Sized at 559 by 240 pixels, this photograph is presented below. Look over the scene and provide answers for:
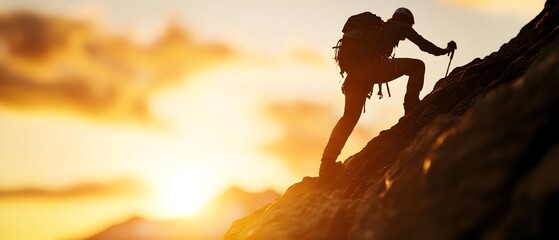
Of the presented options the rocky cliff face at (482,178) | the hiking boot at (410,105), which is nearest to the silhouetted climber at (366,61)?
the hiking boot at (410,105)

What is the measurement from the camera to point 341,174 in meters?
13.8

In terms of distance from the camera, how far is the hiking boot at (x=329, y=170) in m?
13.3

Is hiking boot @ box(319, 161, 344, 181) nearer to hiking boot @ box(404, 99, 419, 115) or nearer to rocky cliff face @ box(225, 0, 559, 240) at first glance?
hiking boot @ box(404, 99, 419, 115)

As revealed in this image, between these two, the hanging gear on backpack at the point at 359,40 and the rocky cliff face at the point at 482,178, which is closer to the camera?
the rocky cliff face at the point at 482,178

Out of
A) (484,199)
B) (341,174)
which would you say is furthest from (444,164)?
(341,174)

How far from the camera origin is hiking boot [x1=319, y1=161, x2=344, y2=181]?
1329cm

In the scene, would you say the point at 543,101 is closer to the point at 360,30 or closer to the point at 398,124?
the point at 360,30

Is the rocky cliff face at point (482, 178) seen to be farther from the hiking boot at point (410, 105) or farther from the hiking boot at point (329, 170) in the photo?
the hiking boot at point (410, 105)

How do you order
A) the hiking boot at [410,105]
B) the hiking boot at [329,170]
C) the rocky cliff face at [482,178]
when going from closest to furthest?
the rocky cliff face at [482,178], the hiking boot at [329,170], the hiking boot at [410,105]

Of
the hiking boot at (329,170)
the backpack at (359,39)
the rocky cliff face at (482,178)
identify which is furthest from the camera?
the hiking boot at (329,170)

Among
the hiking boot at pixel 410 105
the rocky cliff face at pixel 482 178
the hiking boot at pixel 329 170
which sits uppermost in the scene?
the hiking boot at pixel 410 105

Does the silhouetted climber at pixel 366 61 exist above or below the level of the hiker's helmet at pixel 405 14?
below

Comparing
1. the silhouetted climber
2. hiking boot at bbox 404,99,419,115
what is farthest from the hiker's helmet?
hiking boot at bbox 404,99,419,115

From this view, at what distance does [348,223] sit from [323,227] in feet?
1.62
